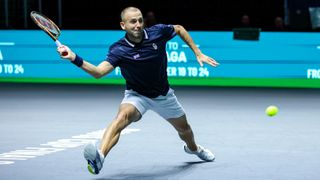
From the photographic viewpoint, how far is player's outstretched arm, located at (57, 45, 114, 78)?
26.5 ft

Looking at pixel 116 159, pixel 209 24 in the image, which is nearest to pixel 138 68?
pixel 116 159

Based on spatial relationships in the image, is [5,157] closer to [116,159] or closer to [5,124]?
[116,159]

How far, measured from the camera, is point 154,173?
30.6ft

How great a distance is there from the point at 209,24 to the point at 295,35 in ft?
16.9

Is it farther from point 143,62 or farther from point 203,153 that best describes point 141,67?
point 203,153

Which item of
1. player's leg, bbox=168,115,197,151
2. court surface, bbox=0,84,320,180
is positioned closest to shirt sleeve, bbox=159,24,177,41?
player's leg, bbox=168,115,197,151

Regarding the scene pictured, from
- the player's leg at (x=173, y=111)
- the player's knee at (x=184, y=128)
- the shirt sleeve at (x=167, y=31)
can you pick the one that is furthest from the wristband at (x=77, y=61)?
the player's knee at (x=184, y=128)

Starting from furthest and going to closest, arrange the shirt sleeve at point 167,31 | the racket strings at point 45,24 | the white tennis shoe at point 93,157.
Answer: the shirt sleeve at point 167,31
the racket strings at point 45,24
the white tennis shoe at point 93,157

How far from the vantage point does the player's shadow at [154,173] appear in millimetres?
9076

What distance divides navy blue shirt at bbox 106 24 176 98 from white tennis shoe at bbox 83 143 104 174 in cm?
99

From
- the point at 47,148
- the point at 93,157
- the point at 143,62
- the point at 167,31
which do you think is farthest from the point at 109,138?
the point at 47,148

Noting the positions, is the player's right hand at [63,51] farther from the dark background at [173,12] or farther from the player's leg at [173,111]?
the dark background at [173,12]

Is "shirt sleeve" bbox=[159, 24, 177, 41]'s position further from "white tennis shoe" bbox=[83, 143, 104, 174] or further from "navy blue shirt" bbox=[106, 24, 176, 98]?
"white tennis shoe" bbox=[83, 143, 104, 174]

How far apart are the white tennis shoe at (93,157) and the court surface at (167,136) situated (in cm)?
35
